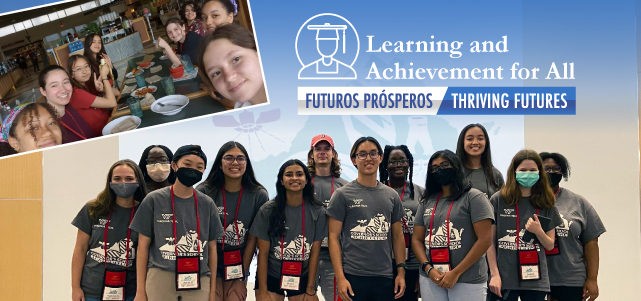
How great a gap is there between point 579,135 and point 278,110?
258 centimetres

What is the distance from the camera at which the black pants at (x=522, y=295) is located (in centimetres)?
379

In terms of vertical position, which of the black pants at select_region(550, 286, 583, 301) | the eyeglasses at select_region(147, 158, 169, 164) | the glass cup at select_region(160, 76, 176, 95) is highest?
the glass cup at select_region(160, 76, 176, 95)

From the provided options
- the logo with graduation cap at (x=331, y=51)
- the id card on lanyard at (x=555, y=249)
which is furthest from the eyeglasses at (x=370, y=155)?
the logo with graduation cap at (x=331, y=51)

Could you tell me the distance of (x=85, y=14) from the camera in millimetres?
4027

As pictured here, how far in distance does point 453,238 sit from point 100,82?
2.45m

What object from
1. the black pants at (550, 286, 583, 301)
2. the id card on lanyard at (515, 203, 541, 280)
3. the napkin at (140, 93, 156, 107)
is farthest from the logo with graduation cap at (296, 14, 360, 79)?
the black pants at (550, 286, 583, 301)

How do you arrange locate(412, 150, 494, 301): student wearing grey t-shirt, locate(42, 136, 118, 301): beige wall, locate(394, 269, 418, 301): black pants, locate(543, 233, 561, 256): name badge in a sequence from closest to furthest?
locate(412, 150, 494, 301): student wearing grey t-shirt
locate(543, 233, 561, 256): name badge
locate(394, 269, 418, 301): black pants
locate(42, 136, 118, 301): beige wall

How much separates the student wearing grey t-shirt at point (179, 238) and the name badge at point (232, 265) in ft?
0.61

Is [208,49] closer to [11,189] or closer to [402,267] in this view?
[402,267]

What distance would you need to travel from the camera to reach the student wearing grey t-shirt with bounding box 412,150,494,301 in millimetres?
3572

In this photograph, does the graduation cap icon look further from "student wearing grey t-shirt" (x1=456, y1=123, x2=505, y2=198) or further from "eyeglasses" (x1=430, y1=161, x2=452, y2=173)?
"eyeglasses" (x1=430, y1=161, x2=452, y2=173)

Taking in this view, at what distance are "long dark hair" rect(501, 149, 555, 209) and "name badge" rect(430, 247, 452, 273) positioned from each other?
57 centimetres

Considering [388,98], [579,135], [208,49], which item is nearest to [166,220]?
[208,49]

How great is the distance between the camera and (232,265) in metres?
3.94
